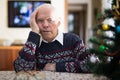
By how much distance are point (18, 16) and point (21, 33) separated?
27cm

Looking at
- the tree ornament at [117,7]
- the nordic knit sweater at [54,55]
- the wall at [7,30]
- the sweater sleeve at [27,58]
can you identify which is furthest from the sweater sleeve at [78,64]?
the wall at [7,30]

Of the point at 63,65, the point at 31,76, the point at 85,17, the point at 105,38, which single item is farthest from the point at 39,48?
the point at 85,17

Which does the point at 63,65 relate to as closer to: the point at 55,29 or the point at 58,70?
the point at 58,70

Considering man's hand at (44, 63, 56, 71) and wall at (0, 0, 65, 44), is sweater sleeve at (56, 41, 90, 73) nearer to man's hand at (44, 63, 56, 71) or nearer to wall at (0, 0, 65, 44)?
man's hand at (44, 63, 56, 71)

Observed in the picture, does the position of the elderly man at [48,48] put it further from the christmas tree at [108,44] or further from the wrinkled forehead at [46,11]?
the christmas tree at [108,44]

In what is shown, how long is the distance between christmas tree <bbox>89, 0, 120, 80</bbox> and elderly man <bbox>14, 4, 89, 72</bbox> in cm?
39

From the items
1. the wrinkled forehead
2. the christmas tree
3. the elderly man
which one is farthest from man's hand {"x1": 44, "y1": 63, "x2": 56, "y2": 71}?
the christmas tree

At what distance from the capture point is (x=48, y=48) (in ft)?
4.52

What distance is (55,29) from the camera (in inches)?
55.0

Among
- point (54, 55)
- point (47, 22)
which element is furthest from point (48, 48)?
point (47, 22)

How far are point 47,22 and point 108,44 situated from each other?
561 mm

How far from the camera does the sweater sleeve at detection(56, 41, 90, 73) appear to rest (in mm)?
1251

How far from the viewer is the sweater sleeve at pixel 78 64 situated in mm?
1251

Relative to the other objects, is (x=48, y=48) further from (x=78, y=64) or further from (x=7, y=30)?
(x=7, y=30)
